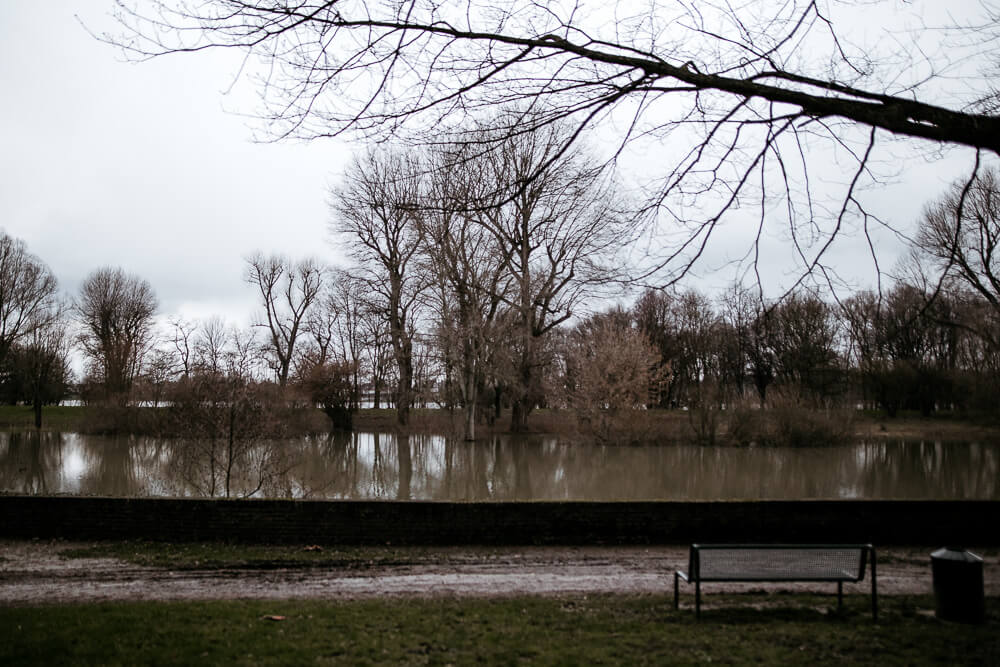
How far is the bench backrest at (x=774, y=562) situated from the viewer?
20.9ft

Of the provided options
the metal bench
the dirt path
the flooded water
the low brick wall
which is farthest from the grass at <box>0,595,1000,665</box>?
the flooded water

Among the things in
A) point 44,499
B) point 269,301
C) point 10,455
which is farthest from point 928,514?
point 269,301

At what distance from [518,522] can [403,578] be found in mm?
2393

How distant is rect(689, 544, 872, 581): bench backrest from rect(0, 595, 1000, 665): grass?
1.07 feet

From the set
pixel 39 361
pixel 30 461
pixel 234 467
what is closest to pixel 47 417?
pixel 39 361

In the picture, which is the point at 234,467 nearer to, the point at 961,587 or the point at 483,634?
the point at 483,634

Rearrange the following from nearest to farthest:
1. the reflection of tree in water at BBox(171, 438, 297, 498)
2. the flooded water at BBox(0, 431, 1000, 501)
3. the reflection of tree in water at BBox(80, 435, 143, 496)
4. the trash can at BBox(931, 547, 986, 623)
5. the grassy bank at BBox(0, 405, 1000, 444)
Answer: the trash can at BBox(931, 547, 986, 623)
the reflection of tree in water at BBox(171, 438, 297, 498)
the flooded water at BBox(0, 431, 1000, 501)
the reflection of tree in water at BBox(80, 435, 143, 496)
the grassy bank at BBox(0, 405, 1000, 444)

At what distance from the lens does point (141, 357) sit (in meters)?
45.6

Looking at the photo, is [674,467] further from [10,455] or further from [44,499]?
[10,455]

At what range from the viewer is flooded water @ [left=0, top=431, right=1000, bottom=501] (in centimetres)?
1703

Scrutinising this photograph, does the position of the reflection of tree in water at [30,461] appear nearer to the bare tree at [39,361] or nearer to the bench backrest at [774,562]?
the bare tree at [39,361]

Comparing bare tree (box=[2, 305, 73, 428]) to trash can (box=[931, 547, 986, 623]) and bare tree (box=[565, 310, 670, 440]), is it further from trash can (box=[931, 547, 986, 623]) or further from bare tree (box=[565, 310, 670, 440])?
trash can (box=[931, 547, 986, 623])

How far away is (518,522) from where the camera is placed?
10211 millimetres

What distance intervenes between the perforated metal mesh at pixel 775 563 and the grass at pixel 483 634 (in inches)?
12.8
